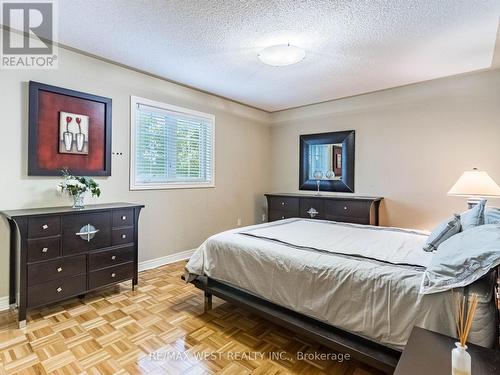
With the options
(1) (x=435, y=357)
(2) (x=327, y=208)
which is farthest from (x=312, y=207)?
(1) (x=435, y=357)

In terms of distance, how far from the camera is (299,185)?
4914mm

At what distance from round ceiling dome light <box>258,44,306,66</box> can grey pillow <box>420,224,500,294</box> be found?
1978mm

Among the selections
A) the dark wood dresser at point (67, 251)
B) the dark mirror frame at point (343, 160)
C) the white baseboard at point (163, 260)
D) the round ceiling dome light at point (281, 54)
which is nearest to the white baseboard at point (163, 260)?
the white baseboard at point (163, 260)

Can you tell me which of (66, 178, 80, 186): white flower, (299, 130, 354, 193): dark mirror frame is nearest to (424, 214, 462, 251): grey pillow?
(299, 130, 354, 193): dark mirror frame

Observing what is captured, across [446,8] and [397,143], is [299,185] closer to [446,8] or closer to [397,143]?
[397,143]

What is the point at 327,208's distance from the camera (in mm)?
4086

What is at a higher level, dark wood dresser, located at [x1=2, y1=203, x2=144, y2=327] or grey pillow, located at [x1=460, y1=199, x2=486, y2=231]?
grey pillow, located at [x1=460, y1=199, x2=486, y2=231]

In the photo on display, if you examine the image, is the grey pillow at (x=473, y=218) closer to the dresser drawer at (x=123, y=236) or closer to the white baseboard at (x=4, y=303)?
the dresser drawer at (x=123, y=236)

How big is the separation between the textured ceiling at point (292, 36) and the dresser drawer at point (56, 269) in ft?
6.66

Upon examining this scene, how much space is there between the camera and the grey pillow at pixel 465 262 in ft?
4.00

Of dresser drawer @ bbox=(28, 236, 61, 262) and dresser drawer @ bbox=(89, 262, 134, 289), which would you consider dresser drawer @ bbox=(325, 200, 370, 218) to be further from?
dresser drawer @ bbox=(28, 236, 61, 262)

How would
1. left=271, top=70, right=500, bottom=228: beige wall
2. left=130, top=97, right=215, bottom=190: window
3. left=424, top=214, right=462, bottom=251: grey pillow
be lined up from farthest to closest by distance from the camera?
left=130, top=97, right=215, bottom=190: window < left=271, top=70, right=500, bottom=228: beige wall < left=424, top=214, right=462, bottom=251: grey pillow

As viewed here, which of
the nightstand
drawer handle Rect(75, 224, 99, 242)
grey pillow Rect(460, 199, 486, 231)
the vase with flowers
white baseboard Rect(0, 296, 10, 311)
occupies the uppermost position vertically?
the vase with flowers

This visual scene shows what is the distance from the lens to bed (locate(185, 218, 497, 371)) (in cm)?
137
